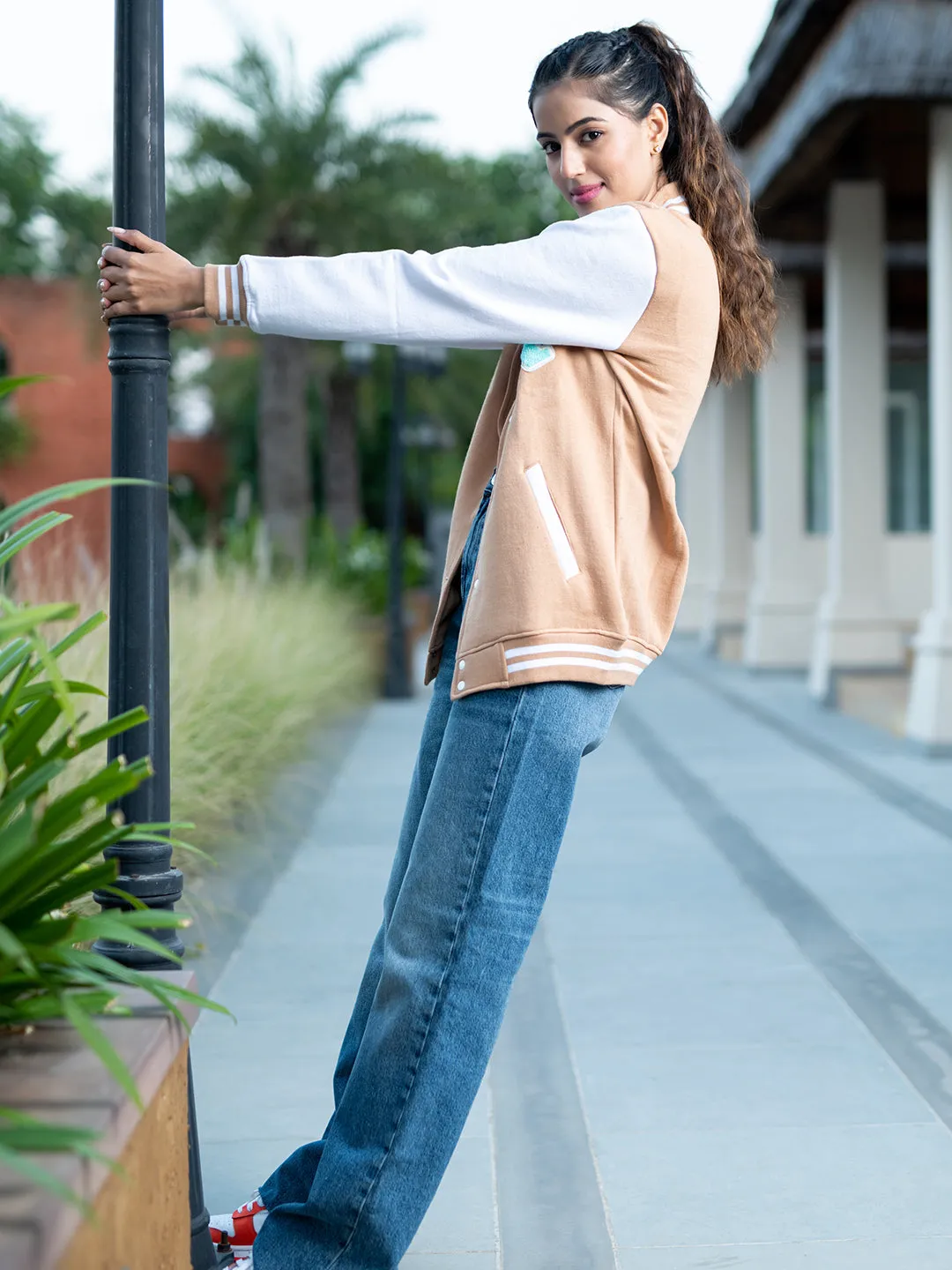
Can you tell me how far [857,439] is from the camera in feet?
37.3

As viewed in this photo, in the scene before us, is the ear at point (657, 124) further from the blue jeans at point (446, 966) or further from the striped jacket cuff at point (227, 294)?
the blue jeans at point (446, 966)

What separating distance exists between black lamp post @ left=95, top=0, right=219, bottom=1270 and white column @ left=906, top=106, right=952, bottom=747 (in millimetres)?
7011

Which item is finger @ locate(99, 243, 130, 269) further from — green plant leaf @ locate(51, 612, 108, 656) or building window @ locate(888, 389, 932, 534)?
building window @ locate(888, 389, 932, 534)

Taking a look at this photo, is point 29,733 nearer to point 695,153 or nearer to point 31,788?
point 31,788

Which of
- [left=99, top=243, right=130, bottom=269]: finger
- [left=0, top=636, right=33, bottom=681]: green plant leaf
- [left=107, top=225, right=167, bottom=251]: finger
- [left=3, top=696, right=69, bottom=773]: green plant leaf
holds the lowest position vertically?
[left=3, top=696, right=69, bottom=773]: green plant leaf

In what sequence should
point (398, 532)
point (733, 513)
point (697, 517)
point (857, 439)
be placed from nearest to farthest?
point (857, 439) → point (398, 532) → point (733, 513) → point (697, 517)

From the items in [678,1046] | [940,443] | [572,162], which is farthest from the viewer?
[940,443]

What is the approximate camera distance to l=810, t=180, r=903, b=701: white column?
11.2 metres

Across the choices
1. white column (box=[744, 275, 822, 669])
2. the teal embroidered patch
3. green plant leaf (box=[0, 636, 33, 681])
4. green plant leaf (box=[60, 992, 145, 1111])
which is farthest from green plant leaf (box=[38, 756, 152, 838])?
white column (box=[744, 275, 822, 669])

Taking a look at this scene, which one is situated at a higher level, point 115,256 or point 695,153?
point 695,153

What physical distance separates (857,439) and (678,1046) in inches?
332

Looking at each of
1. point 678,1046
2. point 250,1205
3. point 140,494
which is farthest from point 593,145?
point 678,1046

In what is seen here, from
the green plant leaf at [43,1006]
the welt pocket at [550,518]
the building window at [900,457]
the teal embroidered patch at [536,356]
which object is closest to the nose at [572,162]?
the teal embroidered patch at [536,356]

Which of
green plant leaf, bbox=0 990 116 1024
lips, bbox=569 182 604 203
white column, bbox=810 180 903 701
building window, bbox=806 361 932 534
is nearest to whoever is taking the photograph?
green plant leaf, bbox=0 990 116 1024
